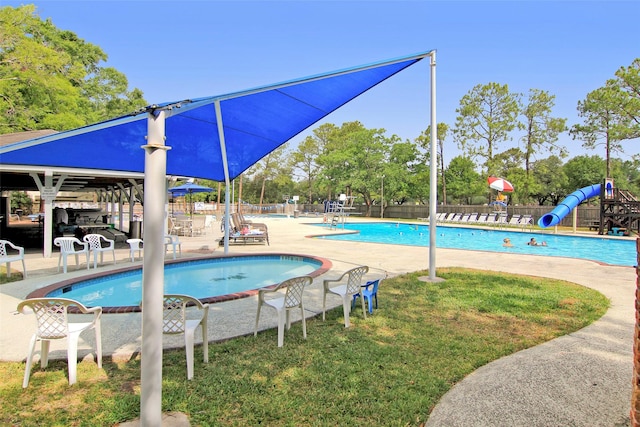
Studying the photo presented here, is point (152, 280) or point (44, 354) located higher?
point (152, 280)

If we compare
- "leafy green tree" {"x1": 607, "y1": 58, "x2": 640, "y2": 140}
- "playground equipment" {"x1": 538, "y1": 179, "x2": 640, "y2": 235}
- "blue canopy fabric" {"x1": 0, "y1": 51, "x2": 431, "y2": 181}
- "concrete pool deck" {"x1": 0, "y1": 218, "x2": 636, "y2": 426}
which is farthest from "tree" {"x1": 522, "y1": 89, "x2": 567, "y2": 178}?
"blue canopy fabric" {"x1": 0, "y1": 51, "x2": 431, "y2": 181}

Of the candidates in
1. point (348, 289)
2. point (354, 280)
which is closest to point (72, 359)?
point (348, 289)

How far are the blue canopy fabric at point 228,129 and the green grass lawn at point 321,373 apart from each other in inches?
92.8

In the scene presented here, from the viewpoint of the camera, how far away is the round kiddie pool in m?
5.81

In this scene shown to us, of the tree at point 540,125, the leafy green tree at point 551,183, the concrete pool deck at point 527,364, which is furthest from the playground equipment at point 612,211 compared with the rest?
the leafy green tree at point 551,183

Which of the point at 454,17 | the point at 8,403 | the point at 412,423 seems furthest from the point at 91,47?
the point at 412,423

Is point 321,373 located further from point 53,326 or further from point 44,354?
point 44,354

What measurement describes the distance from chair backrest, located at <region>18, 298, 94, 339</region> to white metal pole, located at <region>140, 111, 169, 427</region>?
1.16m

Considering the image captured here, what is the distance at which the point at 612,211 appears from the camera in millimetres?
17531

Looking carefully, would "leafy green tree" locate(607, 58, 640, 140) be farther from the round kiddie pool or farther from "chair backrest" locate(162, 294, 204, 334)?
"chair backrest" locate(162, 294, 204, 334)

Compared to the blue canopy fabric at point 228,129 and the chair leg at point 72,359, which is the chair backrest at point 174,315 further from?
the blue canopy fabric at point 228,129

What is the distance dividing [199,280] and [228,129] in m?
3.32

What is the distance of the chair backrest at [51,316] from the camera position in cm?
273

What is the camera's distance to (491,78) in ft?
96.5
